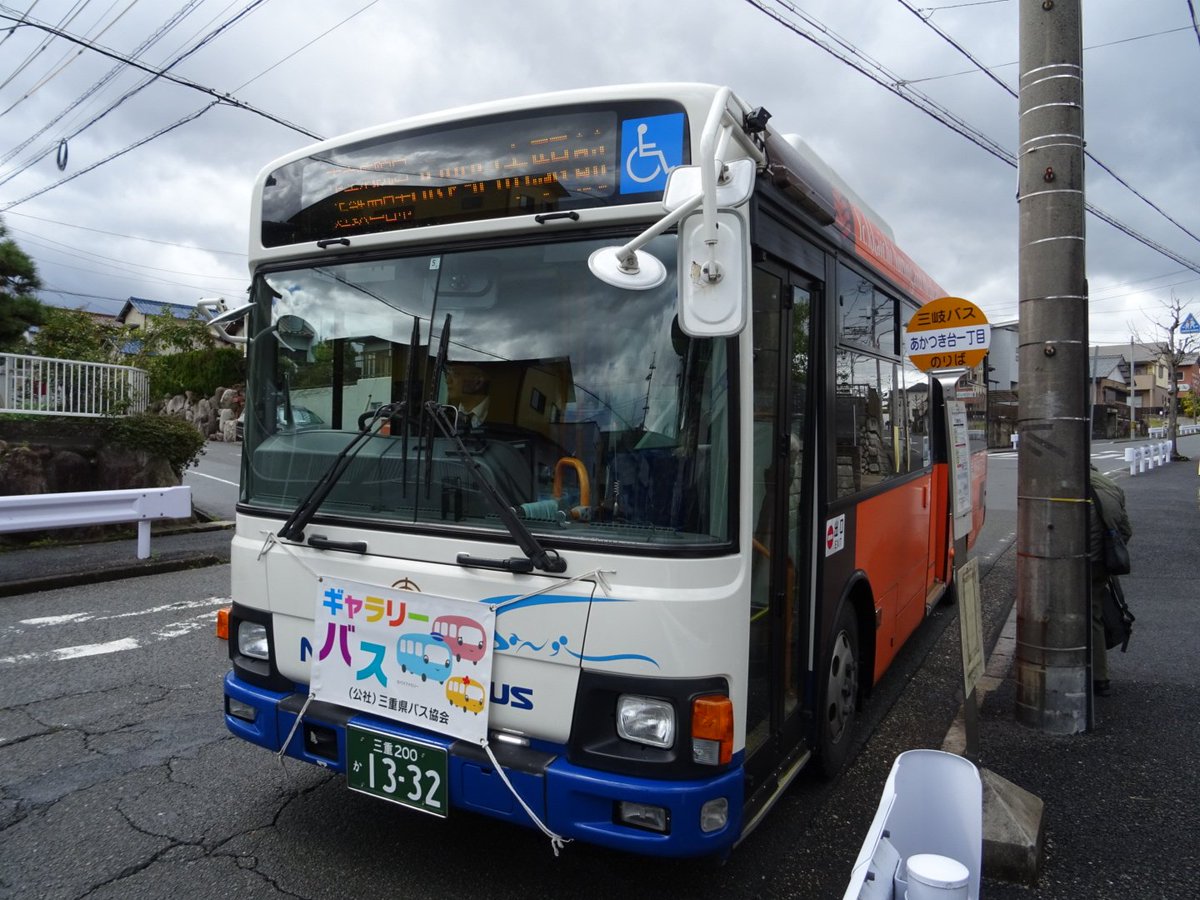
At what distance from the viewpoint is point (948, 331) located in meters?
5.59

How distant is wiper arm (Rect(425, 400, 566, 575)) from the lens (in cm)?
259

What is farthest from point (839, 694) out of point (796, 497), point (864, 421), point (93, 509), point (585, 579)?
point (93, 509)

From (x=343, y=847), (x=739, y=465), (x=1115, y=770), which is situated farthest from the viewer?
(x=1115, y=770)

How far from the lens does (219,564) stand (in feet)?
30.8

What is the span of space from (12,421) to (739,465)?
35.9 feet

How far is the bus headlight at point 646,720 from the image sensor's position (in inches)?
99.4

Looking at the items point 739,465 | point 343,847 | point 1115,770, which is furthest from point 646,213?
point 1115,770

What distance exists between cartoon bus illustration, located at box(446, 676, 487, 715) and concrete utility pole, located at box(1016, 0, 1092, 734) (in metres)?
3.28

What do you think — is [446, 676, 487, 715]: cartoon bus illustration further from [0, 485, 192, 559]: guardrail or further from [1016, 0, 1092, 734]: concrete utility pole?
[0, 485, 192, 559]: guardrail

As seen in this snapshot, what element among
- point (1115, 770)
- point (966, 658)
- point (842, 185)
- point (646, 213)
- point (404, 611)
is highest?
point (842, 185)

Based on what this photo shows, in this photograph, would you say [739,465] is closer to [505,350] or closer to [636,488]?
[636,488]

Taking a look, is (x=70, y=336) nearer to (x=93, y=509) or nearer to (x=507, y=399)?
(x=93, y=509)

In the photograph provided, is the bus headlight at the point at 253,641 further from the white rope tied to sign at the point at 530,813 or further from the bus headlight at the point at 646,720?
the bus headlight at the point at 646,720

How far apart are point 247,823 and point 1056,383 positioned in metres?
4.55
